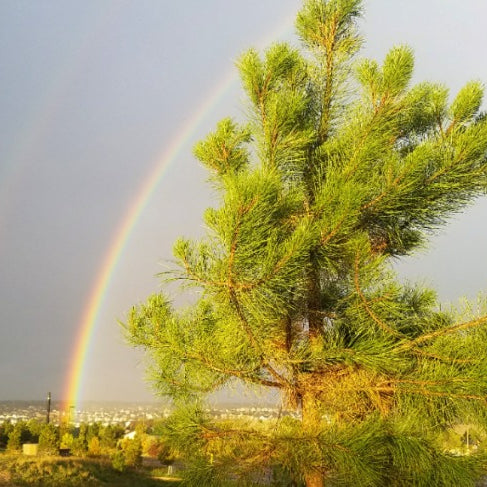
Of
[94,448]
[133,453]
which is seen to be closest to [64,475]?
[133,453]

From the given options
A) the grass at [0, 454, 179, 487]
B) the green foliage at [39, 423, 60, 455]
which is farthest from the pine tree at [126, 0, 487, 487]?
the green foliage at [39, 423, 60, 455]

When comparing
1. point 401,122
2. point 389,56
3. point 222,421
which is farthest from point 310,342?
point 389,56

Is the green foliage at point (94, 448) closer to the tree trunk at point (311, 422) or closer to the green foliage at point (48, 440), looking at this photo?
the green foliage at point (48, 440)

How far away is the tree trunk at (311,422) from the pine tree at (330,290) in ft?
0.08

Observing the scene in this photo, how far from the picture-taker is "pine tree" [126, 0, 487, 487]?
18.0 ft

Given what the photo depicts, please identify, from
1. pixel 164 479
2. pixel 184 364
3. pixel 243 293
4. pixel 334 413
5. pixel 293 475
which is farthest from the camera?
pixel 164 479

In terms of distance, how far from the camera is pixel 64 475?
1758 centimetres

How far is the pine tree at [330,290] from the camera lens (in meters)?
5.48

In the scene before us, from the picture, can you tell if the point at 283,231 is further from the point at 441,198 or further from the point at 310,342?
the point at 441,198

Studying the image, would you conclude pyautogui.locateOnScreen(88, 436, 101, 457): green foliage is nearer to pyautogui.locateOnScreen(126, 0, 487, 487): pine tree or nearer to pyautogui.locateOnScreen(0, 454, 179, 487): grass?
pyautogui.locateOnScreen(0, 454, 179, 487): grass

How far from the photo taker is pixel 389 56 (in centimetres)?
682

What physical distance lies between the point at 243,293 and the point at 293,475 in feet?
6.39

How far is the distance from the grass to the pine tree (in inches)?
418

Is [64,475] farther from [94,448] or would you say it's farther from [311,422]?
[311,422]
